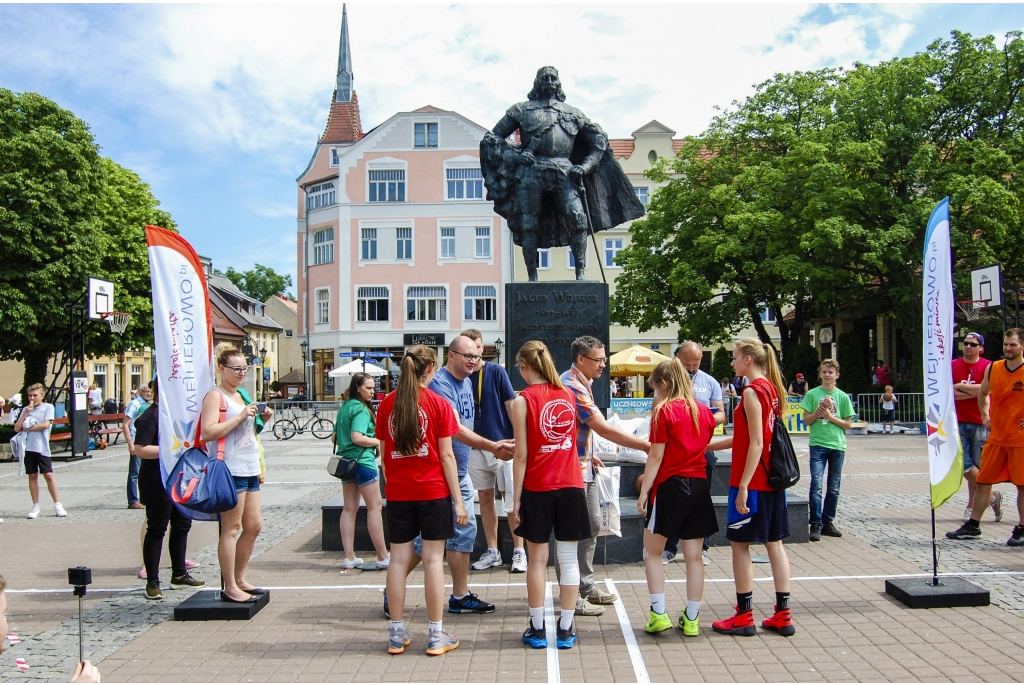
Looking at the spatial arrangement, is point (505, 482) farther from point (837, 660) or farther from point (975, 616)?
point (975, 616)

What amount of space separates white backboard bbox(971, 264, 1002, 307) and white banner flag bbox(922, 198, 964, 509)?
12.5 meters

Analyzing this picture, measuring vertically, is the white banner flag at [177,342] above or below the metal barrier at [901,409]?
above

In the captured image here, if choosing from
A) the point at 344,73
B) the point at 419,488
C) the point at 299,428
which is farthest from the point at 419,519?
the point at 344,73

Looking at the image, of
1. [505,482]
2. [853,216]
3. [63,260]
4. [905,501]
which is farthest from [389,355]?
[505,482]

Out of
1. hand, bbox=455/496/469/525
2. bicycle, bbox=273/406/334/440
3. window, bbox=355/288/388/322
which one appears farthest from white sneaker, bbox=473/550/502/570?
window, bbox=355/288/388/322

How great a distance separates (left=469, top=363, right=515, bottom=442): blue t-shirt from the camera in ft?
21.8

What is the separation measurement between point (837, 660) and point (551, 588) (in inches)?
90.3

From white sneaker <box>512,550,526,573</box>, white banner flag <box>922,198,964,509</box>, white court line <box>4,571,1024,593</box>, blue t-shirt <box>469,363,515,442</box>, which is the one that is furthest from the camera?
white sneaker <box>512,550,526,573</box>

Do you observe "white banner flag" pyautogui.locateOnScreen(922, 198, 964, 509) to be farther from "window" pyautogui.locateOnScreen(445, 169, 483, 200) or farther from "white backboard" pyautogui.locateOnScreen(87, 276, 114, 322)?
"window" pyautogui.locateOnScreen(445, 169, 483, 200)

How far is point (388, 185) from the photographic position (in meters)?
44.8

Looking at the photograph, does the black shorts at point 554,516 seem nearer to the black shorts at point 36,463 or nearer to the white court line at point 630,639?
the white court line at point 630,639

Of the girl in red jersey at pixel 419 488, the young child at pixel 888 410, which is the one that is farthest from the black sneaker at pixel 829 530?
the young child at pixel 888 410

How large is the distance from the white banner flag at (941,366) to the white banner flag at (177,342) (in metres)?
4.99

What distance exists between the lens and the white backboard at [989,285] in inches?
667
